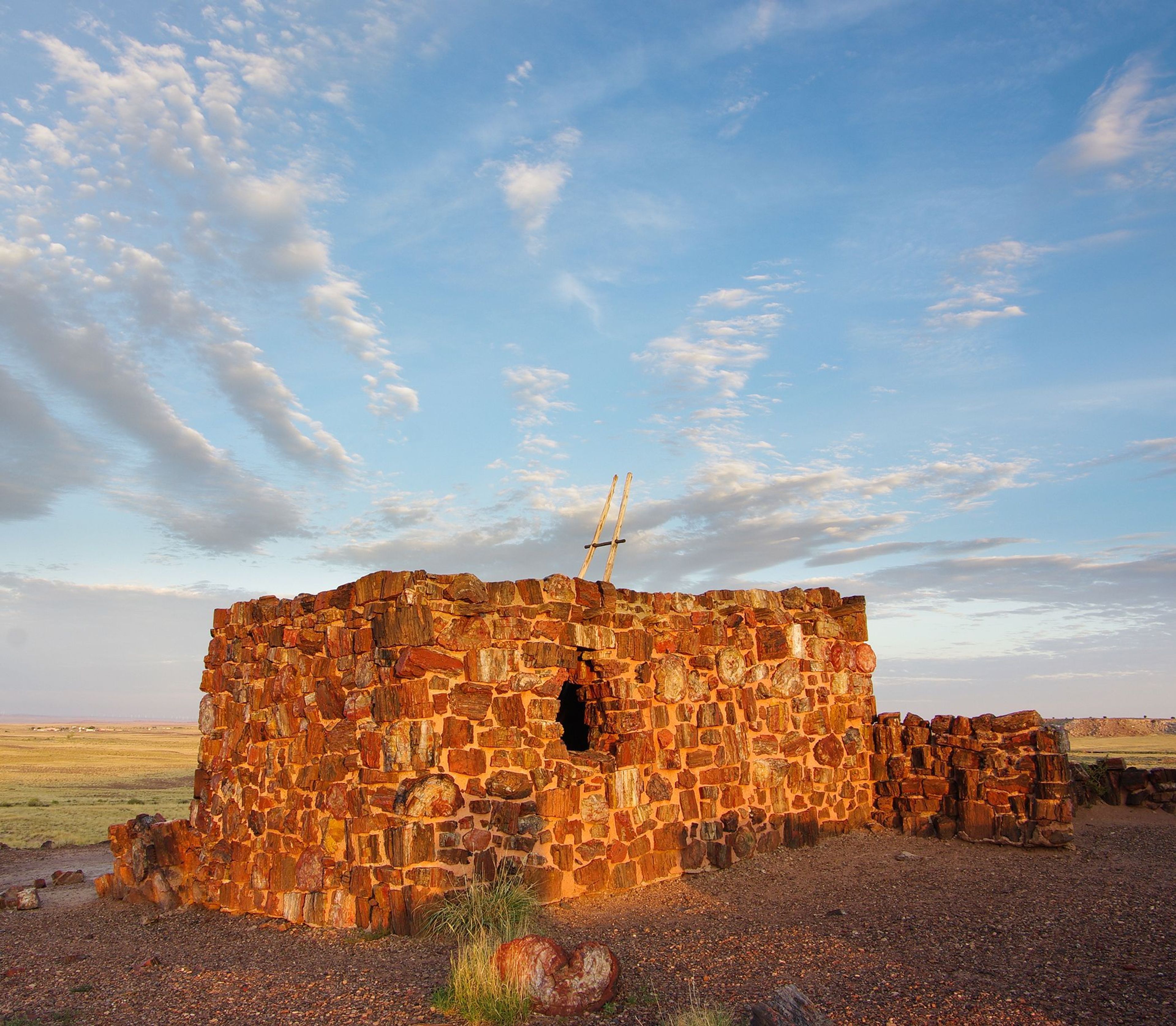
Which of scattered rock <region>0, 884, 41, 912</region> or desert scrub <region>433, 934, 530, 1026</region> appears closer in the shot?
desert scrub <region>433, 934, 530, 1026</region>

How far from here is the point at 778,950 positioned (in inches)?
254

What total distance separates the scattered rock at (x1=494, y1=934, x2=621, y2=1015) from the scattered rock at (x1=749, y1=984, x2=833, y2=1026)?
999mm

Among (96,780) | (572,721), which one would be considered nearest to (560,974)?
(572,721)

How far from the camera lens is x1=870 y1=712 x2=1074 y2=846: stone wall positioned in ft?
32.5

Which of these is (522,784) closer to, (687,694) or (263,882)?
(687,694)

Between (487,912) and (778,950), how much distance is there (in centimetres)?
227

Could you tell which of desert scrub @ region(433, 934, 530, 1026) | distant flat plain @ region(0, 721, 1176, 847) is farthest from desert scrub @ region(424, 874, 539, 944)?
distant flat plain @ region(0, 721, 1176, 847)

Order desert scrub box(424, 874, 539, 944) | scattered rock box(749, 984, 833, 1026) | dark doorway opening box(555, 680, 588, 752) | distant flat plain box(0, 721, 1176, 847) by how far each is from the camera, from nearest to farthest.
Result: scattered rock box(749, 984, 833, 1026), desert scrub box(424, 874, 539, 944), dark doorway opening box(555, 680, 588, 752), distant flat plain box(0, 721, 1176, 847)

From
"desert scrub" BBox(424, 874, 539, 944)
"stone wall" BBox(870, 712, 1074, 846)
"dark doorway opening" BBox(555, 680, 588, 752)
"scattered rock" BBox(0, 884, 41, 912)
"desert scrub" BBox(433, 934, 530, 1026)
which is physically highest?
"dark doorway opening" BBox(555, 680, 588, 752)

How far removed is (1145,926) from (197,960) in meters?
7.51

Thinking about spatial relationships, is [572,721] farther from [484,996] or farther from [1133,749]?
[1133,749]

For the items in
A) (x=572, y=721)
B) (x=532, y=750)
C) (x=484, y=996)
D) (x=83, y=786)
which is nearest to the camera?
(x=484, y=996)

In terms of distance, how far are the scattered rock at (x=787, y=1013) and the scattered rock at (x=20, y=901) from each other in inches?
339

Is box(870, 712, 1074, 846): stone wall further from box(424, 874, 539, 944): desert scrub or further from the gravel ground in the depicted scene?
box(424, 874, 539, 944): desert scrub
